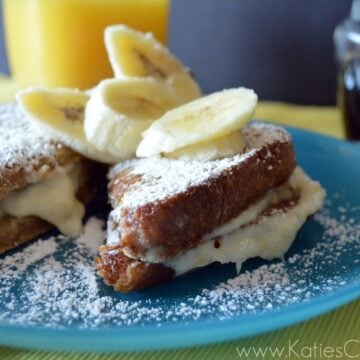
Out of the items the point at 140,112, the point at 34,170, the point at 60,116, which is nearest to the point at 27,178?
the point at 34,170

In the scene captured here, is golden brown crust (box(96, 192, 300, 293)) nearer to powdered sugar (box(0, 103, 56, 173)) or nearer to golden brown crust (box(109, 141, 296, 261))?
golden brown crust (box(109, 141, 296, 261))

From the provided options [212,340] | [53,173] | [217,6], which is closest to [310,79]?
[217,6]

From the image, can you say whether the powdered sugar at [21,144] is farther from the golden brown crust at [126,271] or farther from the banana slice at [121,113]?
the golden brown crust at [126,271]

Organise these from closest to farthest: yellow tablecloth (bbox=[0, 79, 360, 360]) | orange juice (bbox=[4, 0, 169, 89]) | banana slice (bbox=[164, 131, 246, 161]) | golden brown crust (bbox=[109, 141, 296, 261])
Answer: yellow tablecloth (bbox=[0, 79, 360, 360]) < golden brown crust (bbox=[109, 141, 296, 261]) < banana slice (bbox=[164, 131, 246, 161]) < orange juice (bbox=[4, 0, 169, 89])

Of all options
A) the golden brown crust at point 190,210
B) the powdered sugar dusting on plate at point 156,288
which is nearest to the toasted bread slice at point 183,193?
the golden brown crust at point 190,210

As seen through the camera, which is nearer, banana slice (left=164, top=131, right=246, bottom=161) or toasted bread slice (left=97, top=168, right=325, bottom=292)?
toasted bread slice (left=97, top=168, right=325, bottom=292)

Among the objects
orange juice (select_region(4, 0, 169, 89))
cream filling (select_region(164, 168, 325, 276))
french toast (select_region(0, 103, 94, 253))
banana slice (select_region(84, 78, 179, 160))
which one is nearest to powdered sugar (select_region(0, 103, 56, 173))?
french toast (select_region(0, 103, 94, 253))
